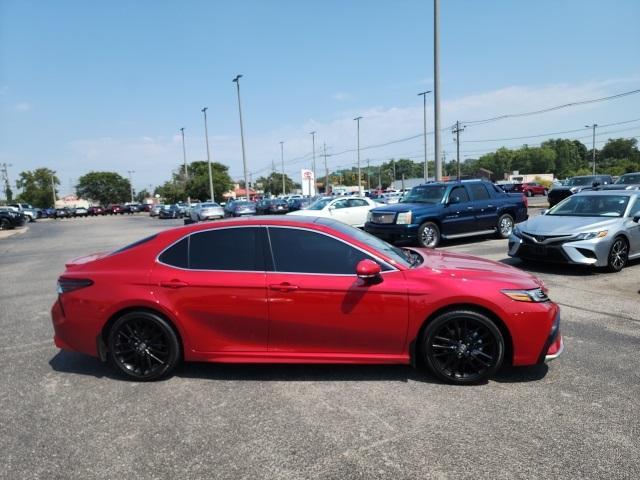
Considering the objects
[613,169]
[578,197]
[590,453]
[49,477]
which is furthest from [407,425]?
[613,169]

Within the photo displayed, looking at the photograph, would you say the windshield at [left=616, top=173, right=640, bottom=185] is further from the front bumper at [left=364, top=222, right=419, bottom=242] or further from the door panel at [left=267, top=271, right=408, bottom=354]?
the door panel at [left=267, top=271, right=408, bottom=354]

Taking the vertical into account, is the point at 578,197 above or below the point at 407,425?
above

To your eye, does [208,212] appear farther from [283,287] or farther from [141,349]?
[283,287]

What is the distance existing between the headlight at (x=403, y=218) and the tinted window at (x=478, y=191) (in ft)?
7.63

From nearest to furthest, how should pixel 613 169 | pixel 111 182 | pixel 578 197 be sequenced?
pixel 578 197
pixel 613 169
pixel 111 182

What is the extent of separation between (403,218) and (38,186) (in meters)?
137

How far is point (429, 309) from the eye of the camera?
13.1ft

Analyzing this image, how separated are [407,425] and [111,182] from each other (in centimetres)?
13812

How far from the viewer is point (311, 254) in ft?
13.8

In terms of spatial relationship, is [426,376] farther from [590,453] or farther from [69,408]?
[69,408]

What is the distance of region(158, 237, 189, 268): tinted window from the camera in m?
4.35

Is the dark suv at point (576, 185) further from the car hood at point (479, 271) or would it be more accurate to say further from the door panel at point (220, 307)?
the door panel at point (220, 307)

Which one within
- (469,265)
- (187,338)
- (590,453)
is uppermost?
(469,265)

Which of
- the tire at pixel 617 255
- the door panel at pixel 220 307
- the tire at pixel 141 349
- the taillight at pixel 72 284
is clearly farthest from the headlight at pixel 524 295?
the tire at pixel 617 255
